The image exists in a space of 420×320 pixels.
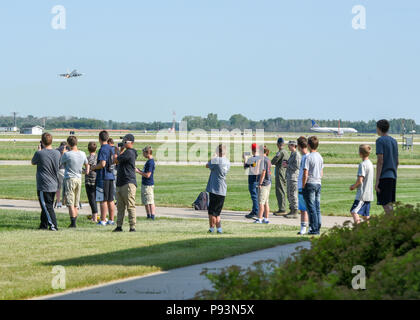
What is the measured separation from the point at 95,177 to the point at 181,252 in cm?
477

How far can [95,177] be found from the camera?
15.1 metres

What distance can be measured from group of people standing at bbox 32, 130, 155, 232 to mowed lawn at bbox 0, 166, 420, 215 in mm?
4931

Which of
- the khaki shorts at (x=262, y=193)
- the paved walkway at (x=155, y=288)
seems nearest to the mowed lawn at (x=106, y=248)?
the paved walkway at (x=155, y=288)

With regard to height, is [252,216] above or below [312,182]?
below

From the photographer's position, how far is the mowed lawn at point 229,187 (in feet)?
67.2

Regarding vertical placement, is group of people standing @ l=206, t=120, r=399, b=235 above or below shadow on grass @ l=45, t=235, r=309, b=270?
above

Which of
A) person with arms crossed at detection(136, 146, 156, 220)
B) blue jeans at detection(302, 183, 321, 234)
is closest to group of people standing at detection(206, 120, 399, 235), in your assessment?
blue jeans at detection(302, 183, 321, 234)

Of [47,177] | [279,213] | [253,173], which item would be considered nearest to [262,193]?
[253,173]

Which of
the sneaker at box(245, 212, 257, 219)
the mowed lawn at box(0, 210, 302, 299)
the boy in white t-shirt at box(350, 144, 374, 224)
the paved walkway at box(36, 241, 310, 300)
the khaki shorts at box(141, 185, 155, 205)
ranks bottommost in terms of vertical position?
the sneaker at box(245, 212, 257, 219)

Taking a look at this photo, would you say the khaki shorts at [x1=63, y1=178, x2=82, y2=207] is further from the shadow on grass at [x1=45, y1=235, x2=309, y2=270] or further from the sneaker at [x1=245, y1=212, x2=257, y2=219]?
the sneaker at [x1=245, y1=212, x2=257, y2=219]

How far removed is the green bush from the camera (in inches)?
225

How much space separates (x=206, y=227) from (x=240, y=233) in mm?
1311

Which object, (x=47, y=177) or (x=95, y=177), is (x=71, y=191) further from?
(x=95, y=177)

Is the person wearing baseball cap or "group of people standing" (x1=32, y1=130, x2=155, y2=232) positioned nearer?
"group of people standing" (x1=32, y1=130, x2=155, y2=232)
